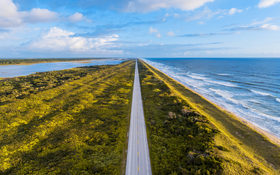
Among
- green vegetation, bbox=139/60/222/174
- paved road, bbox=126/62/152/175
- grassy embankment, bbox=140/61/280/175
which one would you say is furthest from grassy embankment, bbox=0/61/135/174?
grassy embankment, bbox=140/61/280/175

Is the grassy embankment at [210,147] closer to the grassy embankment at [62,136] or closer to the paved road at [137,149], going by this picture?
the paved road at [137,149]

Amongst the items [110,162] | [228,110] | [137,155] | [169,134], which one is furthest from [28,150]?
[228,110]

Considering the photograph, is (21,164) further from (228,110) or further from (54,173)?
(228,110)

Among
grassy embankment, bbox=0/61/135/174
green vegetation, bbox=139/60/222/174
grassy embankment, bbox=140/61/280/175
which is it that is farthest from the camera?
grassy embankment, bbox=0/61/135/174

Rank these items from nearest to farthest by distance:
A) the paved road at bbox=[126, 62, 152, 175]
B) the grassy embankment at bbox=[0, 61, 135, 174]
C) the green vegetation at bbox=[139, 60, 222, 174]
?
the paved road at bbox=[126, 62, 152, 175] → the green vegetation at bbox=[139, 60, 222, 174] → the grassy embankment at bbox=[0, 61, 135, 174]

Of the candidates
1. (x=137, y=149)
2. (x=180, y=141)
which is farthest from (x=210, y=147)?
(x=137, y=149)

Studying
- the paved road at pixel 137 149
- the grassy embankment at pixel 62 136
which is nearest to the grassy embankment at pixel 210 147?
the paved road at pixel 137 149

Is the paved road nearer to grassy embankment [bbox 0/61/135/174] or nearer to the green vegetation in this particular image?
the green vegetation

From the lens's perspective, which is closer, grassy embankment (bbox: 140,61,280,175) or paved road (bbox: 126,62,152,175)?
paved road (bbox: 126,62,152,175)
